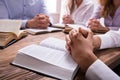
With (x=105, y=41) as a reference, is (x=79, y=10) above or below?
above

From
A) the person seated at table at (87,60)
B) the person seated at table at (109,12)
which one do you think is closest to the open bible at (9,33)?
the person seated at table at (87,60)

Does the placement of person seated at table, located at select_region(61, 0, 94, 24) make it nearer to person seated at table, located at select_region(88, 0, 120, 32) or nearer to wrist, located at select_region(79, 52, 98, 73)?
person seated at table, located at select_region(88, 0, 120, 32)

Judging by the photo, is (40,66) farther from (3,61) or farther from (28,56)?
(3,61)

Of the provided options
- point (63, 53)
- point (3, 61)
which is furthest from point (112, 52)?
point (3, 61)

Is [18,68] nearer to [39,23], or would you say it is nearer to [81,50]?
[81,50]

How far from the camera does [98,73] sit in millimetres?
629

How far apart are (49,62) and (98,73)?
0.18m

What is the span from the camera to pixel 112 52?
0.88m

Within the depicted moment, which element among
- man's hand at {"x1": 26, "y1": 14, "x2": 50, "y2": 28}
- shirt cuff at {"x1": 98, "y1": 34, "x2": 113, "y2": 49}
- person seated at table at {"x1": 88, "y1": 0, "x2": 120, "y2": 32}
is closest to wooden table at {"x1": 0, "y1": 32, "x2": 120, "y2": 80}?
shirt cuff at {"x1": 98, "y1": 34, "x2": 113, "y2": 49}

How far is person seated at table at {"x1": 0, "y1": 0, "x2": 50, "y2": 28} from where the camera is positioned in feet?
4.61

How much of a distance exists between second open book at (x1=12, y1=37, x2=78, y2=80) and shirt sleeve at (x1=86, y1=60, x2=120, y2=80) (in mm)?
54

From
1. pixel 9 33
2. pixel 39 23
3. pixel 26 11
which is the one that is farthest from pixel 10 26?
pixel 26 11

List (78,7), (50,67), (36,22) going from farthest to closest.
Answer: (78,7), (36,22), (50,67)

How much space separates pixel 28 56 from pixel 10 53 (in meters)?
0.17
